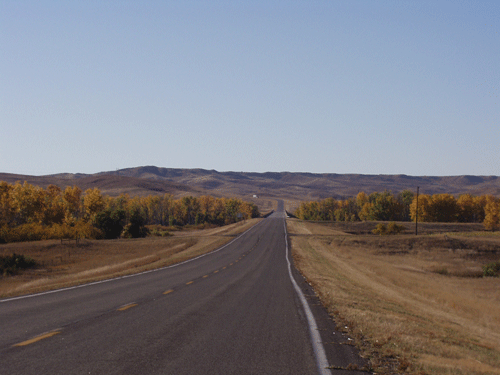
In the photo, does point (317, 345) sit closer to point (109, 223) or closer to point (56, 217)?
point (109, 223)

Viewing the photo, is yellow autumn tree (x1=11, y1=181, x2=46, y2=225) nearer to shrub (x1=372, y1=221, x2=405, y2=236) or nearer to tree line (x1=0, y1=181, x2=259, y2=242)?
tree line (x1=0, y1=181, x2=259, y2=242)

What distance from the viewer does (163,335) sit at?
8.59 m

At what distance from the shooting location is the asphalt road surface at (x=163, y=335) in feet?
21.6

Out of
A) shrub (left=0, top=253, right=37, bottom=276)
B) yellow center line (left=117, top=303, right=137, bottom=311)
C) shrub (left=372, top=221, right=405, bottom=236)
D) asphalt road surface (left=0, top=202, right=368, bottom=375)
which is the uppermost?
asphalt road surface (left=0, top=202, right=368, bottom=375)

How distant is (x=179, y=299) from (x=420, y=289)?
21126mm

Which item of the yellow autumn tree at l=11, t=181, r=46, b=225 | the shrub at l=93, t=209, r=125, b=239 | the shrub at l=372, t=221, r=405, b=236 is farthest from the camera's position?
the shrub at l=372, t=221, r=405, b=236

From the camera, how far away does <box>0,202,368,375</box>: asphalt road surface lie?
6594 mm

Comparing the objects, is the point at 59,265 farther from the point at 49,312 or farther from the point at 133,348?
the point at 133,348

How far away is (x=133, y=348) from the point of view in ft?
24.6

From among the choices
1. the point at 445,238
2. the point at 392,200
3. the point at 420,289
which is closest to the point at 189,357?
the point at 420,289

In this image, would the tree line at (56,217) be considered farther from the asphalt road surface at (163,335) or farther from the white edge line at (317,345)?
the white edge line at (317,345)

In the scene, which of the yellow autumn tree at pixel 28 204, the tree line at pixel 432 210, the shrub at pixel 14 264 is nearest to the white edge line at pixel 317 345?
the shrub at pixel 14 264

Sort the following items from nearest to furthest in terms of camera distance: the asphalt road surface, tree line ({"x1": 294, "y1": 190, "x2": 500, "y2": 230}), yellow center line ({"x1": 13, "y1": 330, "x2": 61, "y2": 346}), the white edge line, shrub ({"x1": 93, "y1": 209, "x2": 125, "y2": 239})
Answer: the asphalt road surface
the white edge line
yellow center line ({"x1": 13, "y1": 330, "x2": 61, "y2": 346})
shrub ({"x1": 93, "y1": 209, "x2": 125, "y2": 239})
tree line ({"x1": 294, "y1": 190, "x2": 500, "y2": 230})

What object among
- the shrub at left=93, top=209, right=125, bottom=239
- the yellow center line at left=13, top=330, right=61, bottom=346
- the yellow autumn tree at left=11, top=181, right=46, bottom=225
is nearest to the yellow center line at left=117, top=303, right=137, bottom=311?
the yellow center line at left=13, top=330, right=61, bottom=346
